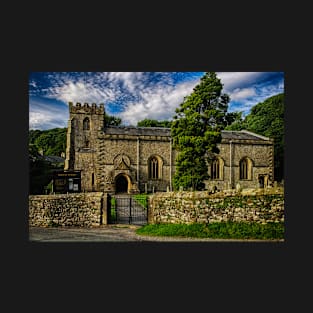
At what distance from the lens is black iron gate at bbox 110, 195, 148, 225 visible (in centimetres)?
1055

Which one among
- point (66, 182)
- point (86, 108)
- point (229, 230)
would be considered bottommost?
point (229, 230)

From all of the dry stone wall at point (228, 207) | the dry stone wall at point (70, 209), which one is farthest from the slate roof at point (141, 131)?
the dry stone wall at point (228, 207)

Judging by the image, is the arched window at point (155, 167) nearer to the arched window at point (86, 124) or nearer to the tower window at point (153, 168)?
the tower window at point (153, 168)

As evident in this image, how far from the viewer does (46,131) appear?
9.84 metres

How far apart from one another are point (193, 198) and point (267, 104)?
3562mm

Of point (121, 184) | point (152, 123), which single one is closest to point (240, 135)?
point (152, 123)

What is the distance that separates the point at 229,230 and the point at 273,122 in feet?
12.7

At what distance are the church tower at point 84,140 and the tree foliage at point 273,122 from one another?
497 centimetres

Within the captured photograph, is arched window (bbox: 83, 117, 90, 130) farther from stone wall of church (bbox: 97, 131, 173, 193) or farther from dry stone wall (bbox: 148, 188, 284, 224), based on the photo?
dry stone wall (bbox: 148, 188, 284, 224)

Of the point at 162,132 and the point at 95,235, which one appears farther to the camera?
the point at 162,132

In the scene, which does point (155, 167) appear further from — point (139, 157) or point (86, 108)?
point (86, 108)

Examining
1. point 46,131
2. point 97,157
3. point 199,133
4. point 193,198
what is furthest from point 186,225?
point 97,157

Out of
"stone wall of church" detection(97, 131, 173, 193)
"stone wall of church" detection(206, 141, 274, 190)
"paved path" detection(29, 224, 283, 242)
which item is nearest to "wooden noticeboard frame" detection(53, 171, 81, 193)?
"paved path" detection(29, 224, 283, 242)

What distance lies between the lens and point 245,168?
1373 centimetres
